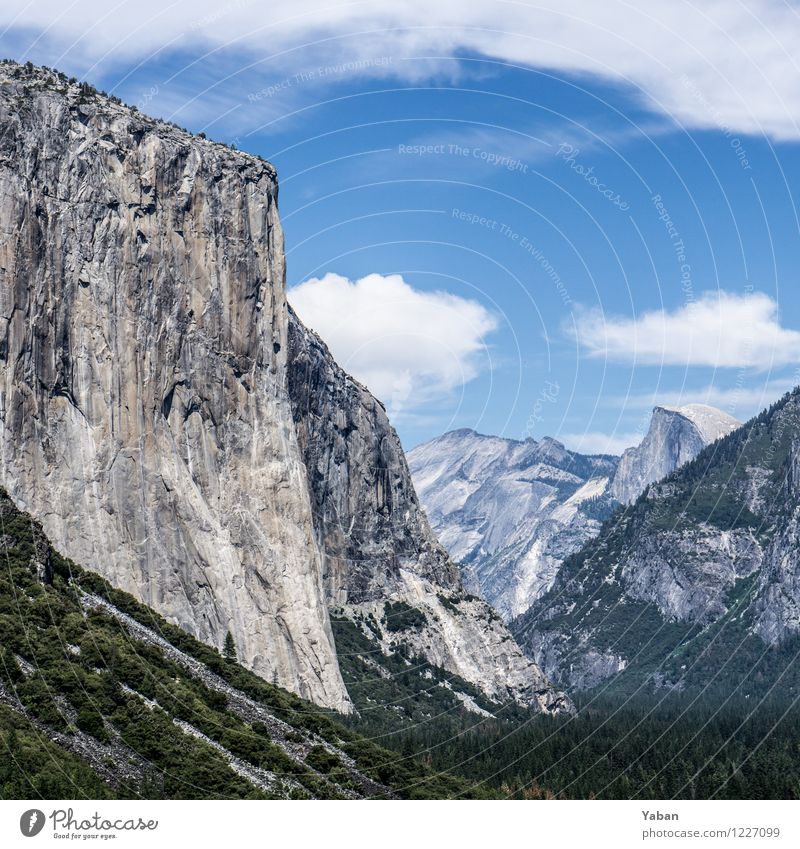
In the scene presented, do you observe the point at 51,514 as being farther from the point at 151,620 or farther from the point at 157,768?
the point at 157,768

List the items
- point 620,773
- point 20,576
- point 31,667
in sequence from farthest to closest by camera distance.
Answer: point 620,773, point 20,576, point 31,667

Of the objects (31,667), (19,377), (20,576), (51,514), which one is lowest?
(31,667)
